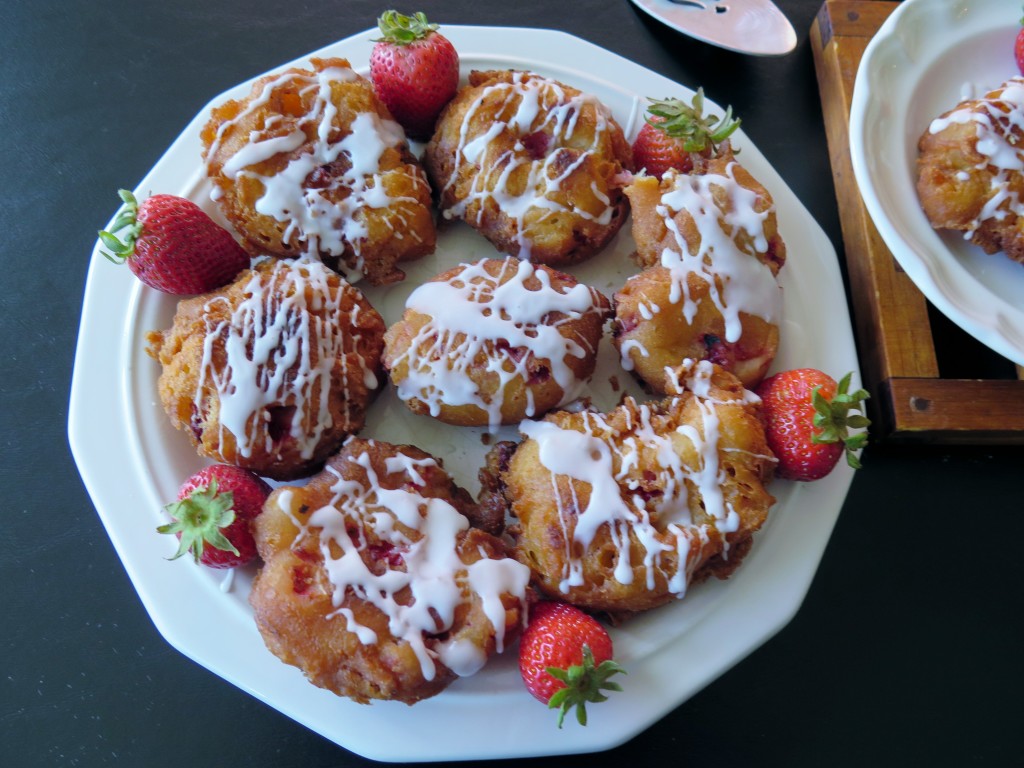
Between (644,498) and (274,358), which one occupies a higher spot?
(274,358)

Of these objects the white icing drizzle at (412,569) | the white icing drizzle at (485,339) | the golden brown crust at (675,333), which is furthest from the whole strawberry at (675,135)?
the white icing drizzle at (412,569)

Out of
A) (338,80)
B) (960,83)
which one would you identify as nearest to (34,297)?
(338,80)

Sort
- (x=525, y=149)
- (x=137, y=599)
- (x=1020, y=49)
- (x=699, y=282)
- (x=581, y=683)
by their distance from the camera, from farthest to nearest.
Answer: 1. (x=1020, y=49)
2. (x=137, y=599)
3. (x=525, y=149)
4. (x=699, y=282)
5. (x=581, y=683)

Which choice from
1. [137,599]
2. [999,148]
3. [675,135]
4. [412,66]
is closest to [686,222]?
[675,135]

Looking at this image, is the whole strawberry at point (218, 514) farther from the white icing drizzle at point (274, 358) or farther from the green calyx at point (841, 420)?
the green calyx at point (841, 420)

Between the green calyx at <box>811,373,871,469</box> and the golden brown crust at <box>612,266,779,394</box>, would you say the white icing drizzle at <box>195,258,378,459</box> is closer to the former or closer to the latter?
the golden brown crust at <box>612,266,779,394</box>

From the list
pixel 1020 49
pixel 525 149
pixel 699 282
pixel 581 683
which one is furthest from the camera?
pixel 1020 49

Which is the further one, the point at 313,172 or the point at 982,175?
the point at 982,175

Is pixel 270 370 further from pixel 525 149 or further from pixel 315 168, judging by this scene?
pixel 525 149
